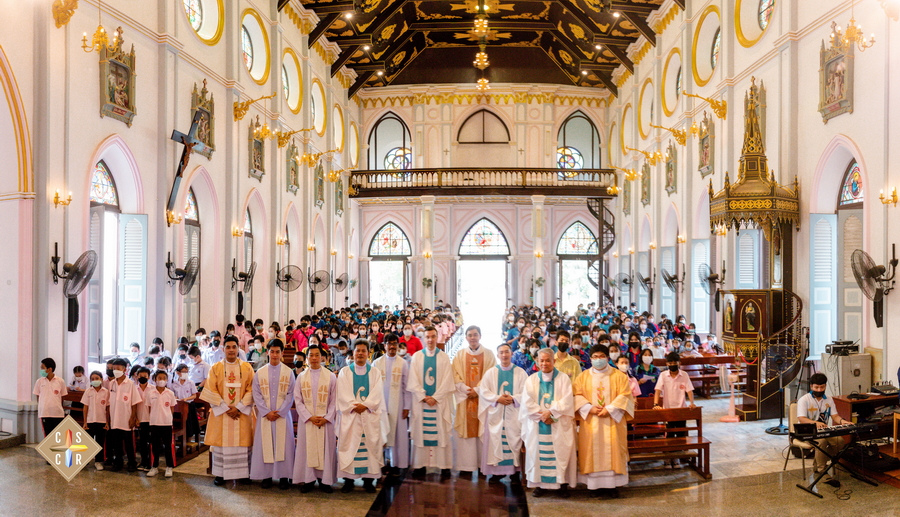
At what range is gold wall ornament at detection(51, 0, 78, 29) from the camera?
33.0ft

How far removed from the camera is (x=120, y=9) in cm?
1193

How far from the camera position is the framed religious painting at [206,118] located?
14.7m

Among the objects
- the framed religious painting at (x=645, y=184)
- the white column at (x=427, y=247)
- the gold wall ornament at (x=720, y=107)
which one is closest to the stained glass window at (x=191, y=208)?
the gold wall ornament at (x=720, y=107)

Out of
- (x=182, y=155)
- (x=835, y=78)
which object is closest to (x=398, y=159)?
(x=182, y=155)

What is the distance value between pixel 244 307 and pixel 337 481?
1004cm

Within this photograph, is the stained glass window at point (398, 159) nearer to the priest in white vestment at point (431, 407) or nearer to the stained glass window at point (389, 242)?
the stained glass window at point (389, 242)

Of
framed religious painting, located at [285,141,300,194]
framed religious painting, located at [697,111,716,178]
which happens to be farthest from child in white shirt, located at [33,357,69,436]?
framed religious painting, located at [697,111,716,178]

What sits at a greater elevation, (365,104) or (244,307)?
(365,104)

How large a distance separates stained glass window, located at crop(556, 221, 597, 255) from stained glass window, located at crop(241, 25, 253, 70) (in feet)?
56.8

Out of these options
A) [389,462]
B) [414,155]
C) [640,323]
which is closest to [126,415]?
[389,462]

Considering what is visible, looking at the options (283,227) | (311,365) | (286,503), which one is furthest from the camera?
(283,227)

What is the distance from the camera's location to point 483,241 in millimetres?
31969

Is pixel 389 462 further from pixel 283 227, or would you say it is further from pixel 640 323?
pixel 283 227

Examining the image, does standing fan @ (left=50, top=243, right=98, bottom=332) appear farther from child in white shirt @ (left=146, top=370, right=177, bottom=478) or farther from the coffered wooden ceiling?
the coffered wooden ceiling
